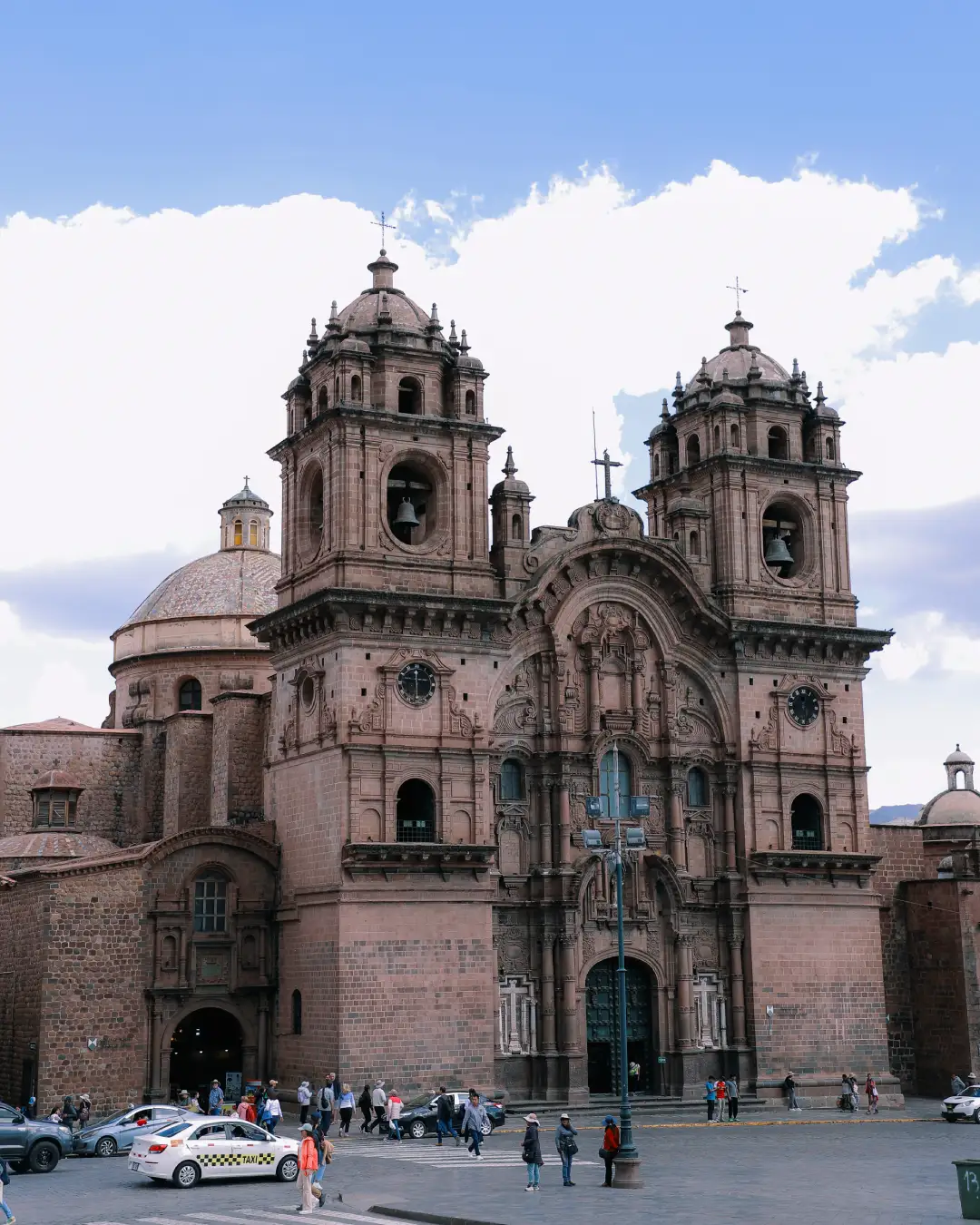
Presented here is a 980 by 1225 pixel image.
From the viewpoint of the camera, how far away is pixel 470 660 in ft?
155

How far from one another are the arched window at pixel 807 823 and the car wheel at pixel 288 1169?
22.8 metres

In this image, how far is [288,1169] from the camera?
32.9 m

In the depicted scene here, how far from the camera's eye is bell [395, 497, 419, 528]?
156 feet

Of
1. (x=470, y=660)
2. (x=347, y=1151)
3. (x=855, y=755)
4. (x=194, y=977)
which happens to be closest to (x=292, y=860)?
(x=194, y=977)

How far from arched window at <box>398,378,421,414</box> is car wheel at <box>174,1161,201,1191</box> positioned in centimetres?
2369

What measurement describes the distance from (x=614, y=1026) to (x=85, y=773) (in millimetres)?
21270

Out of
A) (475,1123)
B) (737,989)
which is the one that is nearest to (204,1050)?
(475,1123)

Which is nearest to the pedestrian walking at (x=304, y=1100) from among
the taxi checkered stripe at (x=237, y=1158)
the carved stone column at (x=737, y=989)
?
the taxi checkered stripe at (x=237, y=1158)

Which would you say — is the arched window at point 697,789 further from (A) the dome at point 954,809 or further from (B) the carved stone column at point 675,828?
(A) the dome at point 954,809

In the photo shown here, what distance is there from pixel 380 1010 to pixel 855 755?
17.8 m

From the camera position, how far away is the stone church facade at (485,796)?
145ft

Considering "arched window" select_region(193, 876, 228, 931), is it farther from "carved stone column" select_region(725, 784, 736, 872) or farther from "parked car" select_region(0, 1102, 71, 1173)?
"carved stone column" select_region(725, 784, 736, 872)

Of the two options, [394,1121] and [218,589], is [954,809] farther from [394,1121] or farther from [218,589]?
[394,1121]

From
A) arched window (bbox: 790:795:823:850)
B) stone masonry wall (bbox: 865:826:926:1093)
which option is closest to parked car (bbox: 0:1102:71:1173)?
arched window (bbox: 790:795:823:850)
